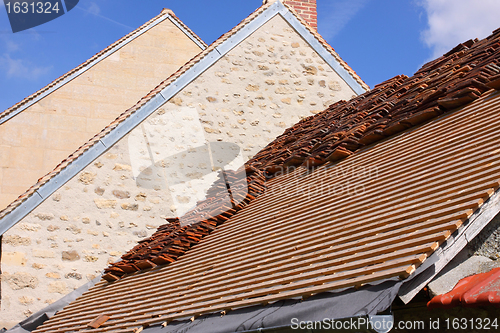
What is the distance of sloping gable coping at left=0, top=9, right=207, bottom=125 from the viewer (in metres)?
12.5

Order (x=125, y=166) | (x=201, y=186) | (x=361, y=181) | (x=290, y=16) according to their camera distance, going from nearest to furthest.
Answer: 1. (x=361, y=181)
2. (x=125, y=166)
3. (x=201, y=186)
4. (x=290, y=16)

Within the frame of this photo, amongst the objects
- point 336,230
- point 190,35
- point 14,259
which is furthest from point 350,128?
point 190,35

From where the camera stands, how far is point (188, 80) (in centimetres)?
897

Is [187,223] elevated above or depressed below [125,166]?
below

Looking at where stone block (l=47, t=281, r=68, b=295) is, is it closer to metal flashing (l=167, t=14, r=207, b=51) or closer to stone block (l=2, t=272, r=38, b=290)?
stone block (l=2, t=272, r=38, b=290)

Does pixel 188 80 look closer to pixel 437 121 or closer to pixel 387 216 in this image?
pixel 437 121

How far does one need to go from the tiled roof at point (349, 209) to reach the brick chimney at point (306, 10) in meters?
4.00

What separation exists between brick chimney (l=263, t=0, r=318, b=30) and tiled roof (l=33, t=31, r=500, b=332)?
4.00 m

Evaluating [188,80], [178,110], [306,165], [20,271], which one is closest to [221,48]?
[188,80]

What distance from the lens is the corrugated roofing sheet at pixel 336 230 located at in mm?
2994

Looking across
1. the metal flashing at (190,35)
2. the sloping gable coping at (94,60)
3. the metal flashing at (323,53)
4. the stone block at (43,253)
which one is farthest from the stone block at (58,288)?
the metal flashing at (190,35)

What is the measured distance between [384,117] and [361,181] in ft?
5.60

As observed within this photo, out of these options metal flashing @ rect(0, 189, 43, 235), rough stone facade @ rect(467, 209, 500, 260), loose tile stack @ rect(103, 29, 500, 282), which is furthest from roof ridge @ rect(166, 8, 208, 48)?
rough stone facade @ rect(467, 209, 500, 260)

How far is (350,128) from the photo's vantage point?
252 inches
